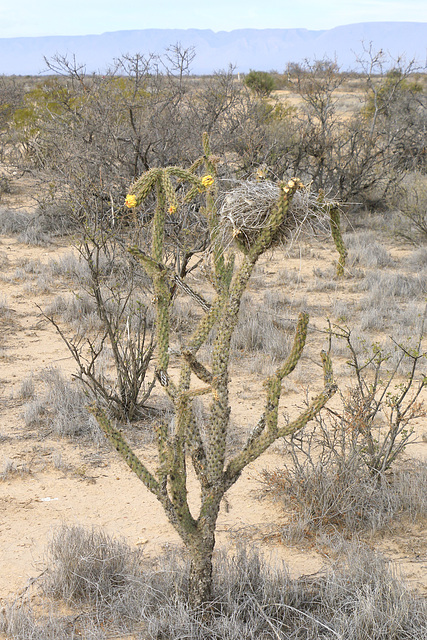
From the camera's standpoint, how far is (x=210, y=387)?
2639 mm

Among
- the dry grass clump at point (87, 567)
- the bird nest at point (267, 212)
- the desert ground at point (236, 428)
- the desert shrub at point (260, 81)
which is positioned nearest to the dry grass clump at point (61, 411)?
the desert ground at point (236, 428)

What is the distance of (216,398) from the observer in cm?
267

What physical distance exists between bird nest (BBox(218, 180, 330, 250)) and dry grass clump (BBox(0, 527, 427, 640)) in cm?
161

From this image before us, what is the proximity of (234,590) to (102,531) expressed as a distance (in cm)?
95

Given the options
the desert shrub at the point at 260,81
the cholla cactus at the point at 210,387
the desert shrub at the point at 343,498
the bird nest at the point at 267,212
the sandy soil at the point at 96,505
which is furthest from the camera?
the desert shrub at the point at 260,81

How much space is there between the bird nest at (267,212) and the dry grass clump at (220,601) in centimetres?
161

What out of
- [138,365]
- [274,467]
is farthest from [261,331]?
[274,467]

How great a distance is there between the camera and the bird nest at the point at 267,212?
2.50 meters

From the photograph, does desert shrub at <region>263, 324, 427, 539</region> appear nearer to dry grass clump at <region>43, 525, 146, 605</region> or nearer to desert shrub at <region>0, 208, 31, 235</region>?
dry grass clump at <region>43, 525, 146, 605</region>

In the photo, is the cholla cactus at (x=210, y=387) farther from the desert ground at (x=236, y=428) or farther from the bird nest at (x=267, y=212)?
the desert ground at (x=236, y=428)

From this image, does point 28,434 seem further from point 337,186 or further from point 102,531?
point 337,186

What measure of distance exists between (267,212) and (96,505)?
2.40 m

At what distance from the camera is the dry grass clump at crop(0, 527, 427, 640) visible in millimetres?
2738

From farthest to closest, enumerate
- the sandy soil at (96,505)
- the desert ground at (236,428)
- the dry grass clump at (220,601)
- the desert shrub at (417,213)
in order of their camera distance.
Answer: the desert shrub at (417,213)
the desert ground at (236,428)
the sandy soil at (96,505)
the dry grass clump at (220,601)
